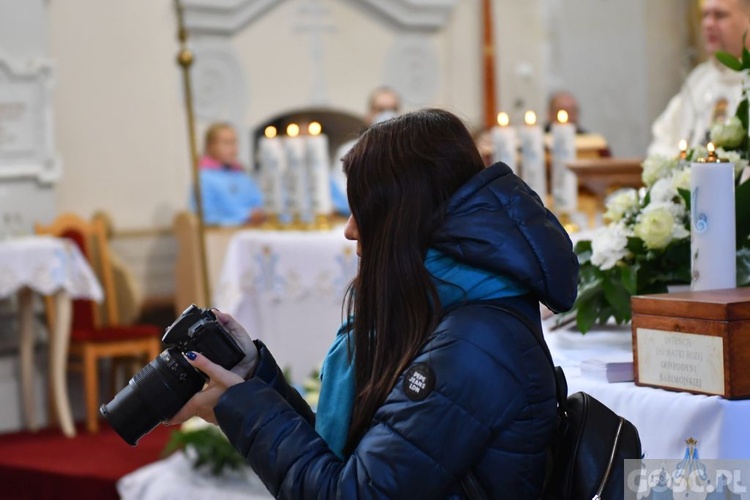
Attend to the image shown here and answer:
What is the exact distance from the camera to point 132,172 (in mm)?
8172

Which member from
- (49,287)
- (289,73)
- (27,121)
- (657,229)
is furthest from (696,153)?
(289,73)

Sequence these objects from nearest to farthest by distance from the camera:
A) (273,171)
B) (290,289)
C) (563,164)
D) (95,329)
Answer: (563,164)
(290,289)
(273,171)
(95,329)

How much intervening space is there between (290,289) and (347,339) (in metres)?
3.82

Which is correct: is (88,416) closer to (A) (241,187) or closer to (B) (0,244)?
(B) (0,244)

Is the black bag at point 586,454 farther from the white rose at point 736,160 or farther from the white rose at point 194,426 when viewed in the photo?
the white rose at point 194,426

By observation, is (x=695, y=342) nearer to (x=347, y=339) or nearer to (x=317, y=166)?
(x=347, y=339)

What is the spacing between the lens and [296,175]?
561 cm

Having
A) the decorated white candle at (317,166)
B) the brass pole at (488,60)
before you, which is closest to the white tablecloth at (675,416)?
the decorated white candle at (317,166)

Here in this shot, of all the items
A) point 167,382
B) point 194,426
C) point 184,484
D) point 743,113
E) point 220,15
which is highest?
point 220,15

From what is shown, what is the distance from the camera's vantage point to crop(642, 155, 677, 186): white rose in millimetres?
2430

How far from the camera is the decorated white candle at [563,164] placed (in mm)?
4082

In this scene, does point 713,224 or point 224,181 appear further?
point 224,181

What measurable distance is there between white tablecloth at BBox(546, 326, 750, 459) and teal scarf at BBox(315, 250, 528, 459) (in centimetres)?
36

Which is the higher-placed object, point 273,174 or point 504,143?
point 504,143
